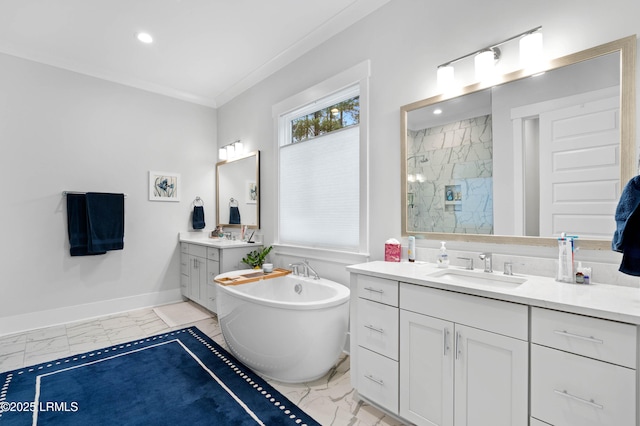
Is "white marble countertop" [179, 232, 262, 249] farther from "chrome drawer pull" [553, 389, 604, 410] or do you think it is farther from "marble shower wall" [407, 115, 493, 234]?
"chrome drawer pull" [553, 389, 604, 410]

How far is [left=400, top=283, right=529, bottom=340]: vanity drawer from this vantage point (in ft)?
4.14

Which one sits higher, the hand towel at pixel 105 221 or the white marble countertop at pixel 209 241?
the hand towel at pixel 105 221

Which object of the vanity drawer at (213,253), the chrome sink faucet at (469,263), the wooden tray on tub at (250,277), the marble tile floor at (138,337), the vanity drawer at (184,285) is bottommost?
the marble tile floor at (138,337)

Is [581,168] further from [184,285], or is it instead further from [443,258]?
[184,285]

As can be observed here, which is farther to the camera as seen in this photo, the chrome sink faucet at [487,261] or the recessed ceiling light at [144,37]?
the recessed ceiling light at [144,37]

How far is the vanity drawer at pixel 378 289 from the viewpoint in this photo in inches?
67.4

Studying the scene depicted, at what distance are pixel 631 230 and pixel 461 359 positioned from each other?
2.80 feet

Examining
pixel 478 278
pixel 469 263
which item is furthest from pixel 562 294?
pixel 469 263

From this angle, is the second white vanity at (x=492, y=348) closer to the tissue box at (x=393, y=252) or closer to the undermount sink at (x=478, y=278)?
the undermount sink at (x=478, y=278)

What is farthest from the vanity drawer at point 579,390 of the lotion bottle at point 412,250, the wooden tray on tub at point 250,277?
the wooden tray on tub at point 250,277

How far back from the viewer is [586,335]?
1097 millimetres

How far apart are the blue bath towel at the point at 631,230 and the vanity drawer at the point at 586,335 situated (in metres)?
0.30

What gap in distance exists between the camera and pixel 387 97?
236 cm

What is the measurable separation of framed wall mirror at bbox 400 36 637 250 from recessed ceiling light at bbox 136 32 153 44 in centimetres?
249
